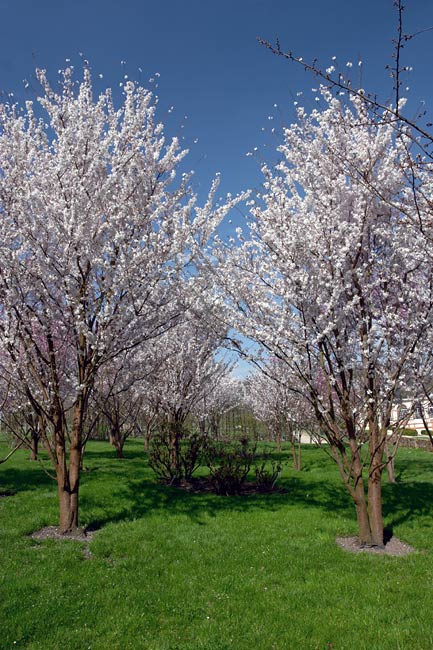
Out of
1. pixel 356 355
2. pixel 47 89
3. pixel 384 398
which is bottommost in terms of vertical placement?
pixel 384 398

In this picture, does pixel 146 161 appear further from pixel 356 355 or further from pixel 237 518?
pixel 237 518

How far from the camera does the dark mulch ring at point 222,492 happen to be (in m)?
10.9

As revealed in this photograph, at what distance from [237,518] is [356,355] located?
380 centimetres

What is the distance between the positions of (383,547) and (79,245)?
6.59 metres

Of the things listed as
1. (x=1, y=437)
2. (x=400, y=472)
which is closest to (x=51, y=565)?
(x=400, y=472)

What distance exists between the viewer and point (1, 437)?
1116 inches

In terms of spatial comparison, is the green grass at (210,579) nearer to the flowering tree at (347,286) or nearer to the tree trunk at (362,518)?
the tree trunk at (362,518)

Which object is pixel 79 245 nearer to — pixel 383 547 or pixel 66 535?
pixel 66 535

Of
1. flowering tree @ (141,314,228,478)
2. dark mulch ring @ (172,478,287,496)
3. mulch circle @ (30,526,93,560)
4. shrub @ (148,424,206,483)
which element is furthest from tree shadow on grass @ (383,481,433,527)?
flowering tree @ (141,314,228,478)

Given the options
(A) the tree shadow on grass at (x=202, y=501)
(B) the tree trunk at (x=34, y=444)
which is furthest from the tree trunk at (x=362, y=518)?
(B) the tree trunk at (x=34, y=444)

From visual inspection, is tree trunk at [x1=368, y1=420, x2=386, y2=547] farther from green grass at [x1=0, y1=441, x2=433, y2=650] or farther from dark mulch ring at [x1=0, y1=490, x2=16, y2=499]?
dark mulch ring at [x1=0, y1=490, x2=16, y2=499]

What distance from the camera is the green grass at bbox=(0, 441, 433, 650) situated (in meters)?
4.27

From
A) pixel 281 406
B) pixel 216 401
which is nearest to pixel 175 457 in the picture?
pixel 281 406

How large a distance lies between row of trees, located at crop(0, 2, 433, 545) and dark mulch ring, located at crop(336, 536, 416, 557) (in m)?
0.16
